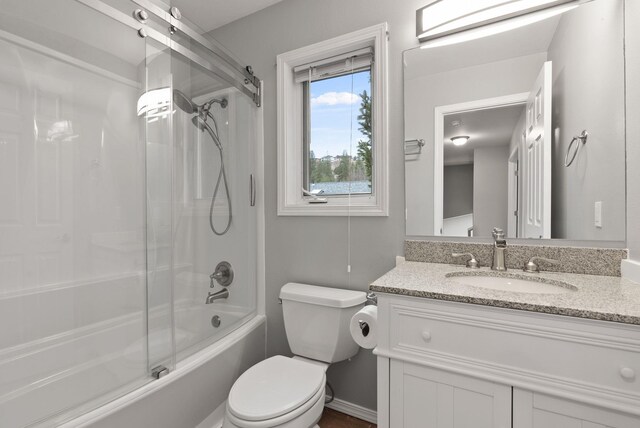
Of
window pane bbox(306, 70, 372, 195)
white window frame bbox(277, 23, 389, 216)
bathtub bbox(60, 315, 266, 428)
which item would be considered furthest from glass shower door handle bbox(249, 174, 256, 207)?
bathtub bbox(60, 315, 266, 428)

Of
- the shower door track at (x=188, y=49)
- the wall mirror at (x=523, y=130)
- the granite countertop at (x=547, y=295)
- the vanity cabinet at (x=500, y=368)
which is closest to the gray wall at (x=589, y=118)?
the wall mirror at (x=523, y=130)

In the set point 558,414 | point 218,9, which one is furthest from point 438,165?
point 218,9

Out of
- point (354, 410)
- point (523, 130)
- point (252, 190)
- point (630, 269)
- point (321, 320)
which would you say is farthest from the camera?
point (252, 190)

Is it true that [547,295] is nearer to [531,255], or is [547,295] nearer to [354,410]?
[531,255]

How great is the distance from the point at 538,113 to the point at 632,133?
31 centimetres

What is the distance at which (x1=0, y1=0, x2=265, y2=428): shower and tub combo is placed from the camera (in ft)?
4.09

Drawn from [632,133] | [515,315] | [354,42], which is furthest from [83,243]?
[632,133]

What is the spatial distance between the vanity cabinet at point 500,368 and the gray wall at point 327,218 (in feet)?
1.98

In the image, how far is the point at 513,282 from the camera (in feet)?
3.99

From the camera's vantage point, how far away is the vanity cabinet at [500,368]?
30.2 inches

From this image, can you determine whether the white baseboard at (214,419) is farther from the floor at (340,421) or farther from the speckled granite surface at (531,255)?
the speckled granite surface at (531,255)

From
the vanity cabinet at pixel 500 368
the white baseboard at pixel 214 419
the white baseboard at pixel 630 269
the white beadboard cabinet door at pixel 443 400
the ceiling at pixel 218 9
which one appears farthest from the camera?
the ceiling at pixel 218 9

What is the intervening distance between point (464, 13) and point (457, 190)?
0.80 metres

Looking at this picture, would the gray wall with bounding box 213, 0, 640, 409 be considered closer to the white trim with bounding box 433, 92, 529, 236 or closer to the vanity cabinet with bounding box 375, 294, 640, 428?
the white trim with bounding box 433, 92, 529, 236
